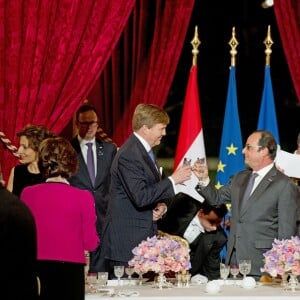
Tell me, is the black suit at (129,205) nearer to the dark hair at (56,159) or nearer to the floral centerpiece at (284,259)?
the floral centerpiece at (284,259)

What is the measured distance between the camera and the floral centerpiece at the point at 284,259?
5191 millimetres

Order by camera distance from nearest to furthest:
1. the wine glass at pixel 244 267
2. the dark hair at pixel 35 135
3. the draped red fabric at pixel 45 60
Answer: the wine glass at pixel 244 267, the dark hair at pixel 35 135, the draped red fabric at pixel 45 60

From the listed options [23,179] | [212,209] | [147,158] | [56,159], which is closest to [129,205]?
[147,158]

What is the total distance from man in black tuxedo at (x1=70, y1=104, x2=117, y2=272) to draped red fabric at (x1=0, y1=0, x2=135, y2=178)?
134 millimetres

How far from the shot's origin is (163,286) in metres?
5.26

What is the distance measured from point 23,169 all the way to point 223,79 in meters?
2.67

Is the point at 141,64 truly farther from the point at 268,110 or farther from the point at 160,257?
the point at 160,257

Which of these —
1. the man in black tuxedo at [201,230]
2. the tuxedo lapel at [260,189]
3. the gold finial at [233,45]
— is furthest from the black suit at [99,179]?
the tuxedo lapel at [260,189]

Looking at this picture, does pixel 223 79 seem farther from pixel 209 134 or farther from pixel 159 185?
pixel 159 185

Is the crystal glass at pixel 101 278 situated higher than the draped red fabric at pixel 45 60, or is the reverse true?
the draped red fabric at pixel 45 60

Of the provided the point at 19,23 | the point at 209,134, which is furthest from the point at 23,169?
the point at 209,134

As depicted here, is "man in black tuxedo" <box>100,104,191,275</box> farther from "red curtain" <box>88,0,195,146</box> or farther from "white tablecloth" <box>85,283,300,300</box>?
"red curtain" <box>88,0,195,146</box>

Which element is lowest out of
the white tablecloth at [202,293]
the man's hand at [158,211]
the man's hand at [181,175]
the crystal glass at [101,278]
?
the white tablecloth at [202,293]

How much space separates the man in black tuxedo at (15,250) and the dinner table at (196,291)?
1235mm
